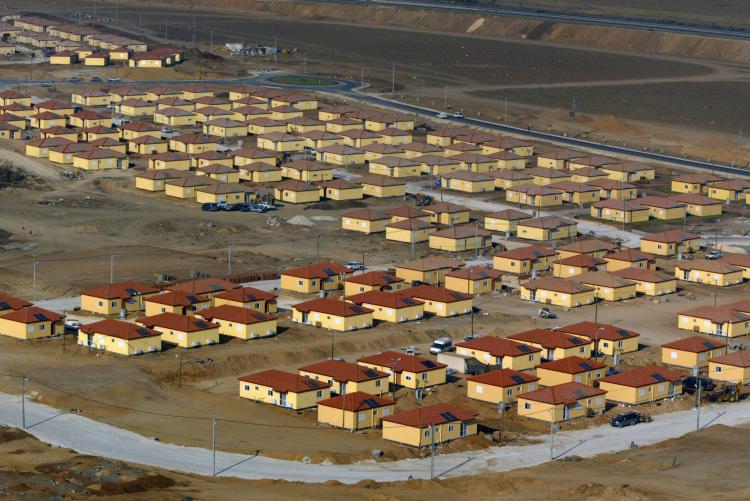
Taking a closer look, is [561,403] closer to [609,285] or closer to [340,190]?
[609,285]

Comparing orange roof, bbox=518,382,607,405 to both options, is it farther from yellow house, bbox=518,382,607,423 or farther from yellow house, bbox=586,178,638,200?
yellow house, bbox=586,178,638,200

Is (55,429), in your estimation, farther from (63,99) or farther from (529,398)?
(63,99)

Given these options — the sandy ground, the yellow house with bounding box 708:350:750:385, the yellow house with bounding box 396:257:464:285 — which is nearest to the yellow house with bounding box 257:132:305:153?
the yellow house with bounding box 396:257:464:285

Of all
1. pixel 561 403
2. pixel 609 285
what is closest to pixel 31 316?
pixel 561 403

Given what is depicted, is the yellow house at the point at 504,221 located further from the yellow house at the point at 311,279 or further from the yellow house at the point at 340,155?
the yellow house at the point at 340,155

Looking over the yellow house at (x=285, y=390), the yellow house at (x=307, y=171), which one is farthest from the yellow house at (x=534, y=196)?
the yellow house at (x=285, y=390)
